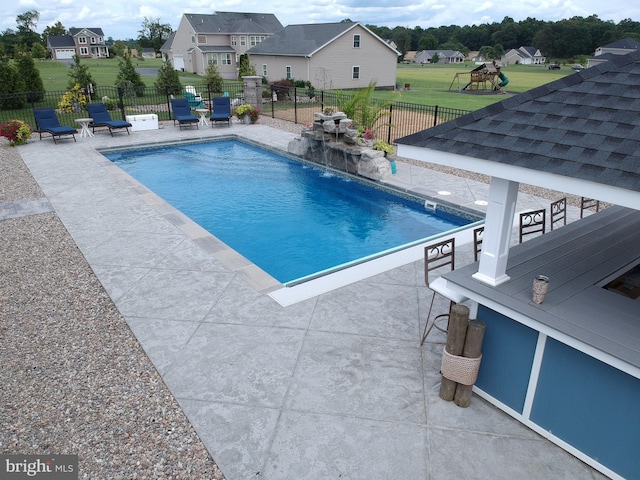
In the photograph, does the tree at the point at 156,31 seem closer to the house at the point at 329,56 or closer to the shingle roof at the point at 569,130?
the house at the point at 329,56

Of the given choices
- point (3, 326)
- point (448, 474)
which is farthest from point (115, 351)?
point (448, 474)

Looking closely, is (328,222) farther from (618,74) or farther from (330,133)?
(618,74)

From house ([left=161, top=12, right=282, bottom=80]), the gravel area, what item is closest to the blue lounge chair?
the gravel area

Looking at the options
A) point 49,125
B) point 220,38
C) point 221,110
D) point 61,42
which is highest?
point 61,42

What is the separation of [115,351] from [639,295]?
530 centimetres

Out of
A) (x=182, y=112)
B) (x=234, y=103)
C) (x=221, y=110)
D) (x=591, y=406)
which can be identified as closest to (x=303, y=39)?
(x=234, y=103)

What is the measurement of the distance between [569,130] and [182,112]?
1709 centimetres

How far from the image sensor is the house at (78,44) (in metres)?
82.5

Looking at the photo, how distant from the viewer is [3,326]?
540cm

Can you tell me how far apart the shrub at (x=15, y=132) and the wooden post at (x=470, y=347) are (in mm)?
16183

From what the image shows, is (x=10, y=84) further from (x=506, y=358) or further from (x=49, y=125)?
(x=506, y=358)

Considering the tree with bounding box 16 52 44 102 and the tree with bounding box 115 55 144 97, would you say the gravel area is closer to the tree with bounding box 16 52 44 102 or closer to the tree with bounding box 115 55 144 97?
the tree with bounding box 16 52 44 102

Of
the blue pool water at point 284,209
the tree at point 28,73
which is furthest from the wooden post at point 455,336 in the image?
the tree at point 28,73

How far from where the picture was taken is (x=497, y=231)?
393 cm
